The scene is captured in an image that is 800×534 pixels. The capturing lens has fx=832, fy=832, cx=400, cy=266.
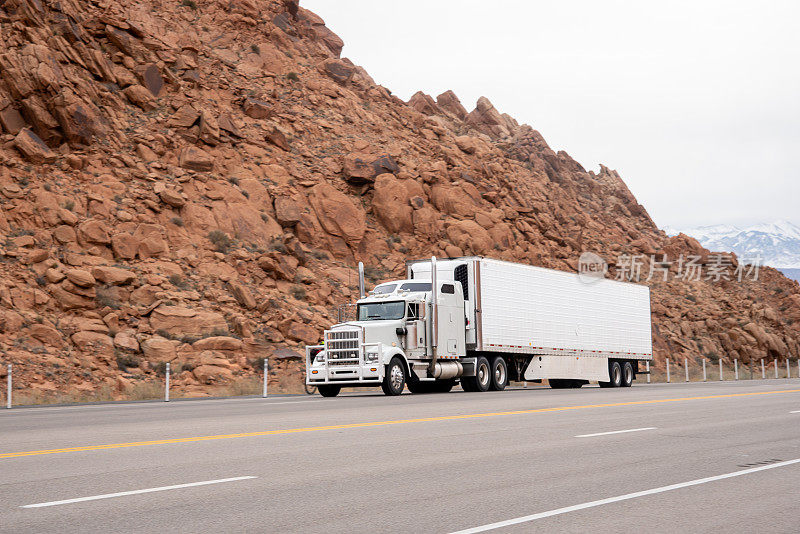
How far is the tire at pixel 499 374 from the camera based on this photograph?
90.1 feet

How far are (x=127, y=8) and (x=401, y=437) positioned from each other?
43217 millimetres

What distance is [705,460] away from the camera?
10.1 meters

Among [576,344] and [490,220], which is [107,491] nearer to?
[576,344]

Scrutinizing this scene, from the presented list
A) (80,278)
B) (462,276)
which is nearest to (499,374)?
(462,276)

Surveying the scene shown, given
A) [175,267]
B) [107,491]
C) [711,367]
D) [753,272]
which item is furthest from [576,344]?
[753,272]

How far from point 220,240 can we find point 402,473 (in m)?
32.1

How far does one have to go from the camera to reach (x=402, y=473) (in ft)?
29.2

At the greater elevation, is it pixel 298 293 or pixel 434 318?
pixel 298 293

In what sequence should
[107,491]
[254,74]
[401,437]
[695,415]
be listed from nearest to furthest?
[107,491]
[401,437]
[695,415]
[254,74]

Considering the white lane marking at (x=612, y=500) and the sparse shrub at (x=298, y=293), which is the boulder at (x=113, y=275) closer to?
the sparse shrub at (x=298, y=293)

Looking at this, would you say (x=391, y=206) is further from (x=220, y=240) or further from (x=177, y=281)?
(x=177, y=281)

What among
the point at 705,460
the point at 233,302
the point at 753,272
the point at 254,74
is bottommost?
the point at 705,460

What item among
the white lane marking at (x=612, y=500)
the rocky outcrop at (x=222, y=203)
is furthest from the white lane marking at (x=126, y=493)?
the rocky outcrop at (x=222, y=203)

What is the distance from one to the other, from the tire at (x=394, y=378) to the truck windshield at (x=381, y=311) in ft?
4.93
